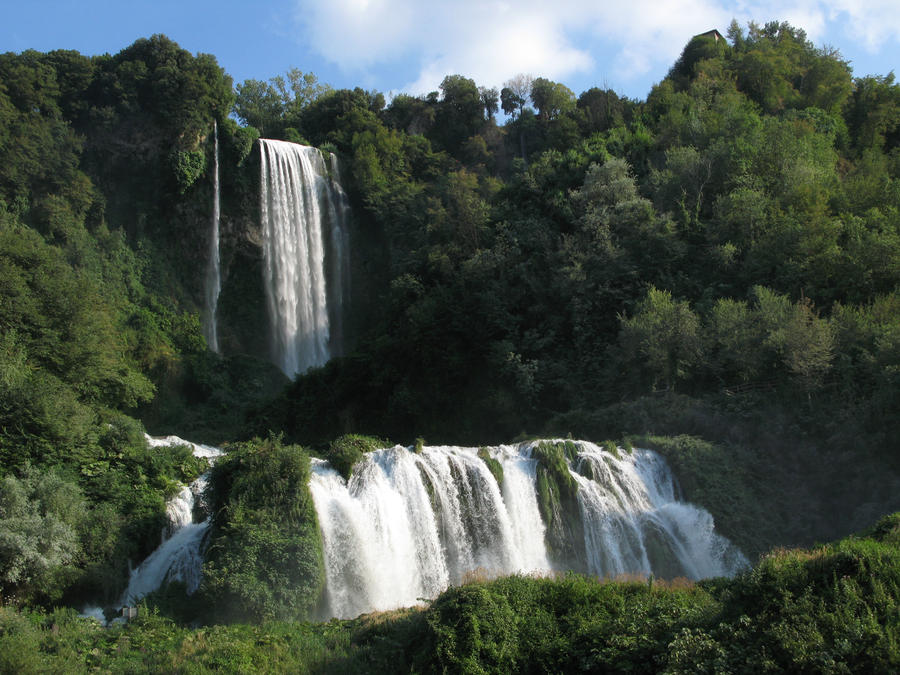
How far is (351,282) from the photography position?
49906mm

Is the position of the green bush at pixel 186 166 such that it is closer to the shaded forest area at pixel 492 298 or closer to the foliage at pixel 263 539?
the shaded forest area at pixel 492 298

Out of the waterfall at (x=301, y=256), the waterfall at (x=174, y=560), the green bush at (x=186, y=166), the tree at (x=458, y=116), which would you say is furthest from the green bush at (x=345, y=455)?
the tree at (x=458, y=116)

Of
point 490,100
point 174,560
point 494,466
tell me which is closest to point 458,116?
point 490,100

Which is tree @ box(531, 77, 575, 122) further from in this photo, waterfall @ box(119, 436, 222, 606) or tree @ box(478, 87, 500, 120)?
waterfall @ box(119, 436, 222, 606)

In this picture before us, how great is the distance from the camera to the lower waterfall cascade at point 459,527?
62.1ft

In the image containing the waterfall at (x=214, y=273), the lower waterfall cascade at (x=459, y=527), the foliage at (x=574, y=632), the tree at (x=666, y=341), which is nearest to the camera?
the foliage at (x=574, y=632)

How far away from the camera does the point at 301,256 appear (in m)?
47.0

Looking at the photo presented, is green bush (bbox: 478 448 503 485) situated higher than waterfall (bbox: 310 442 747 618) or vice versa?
green bush (bbox: 478 448 503 485)

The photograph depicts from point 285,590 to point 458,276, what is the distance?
24.2m

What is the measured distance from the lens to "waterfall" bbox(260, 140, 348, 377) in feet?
150

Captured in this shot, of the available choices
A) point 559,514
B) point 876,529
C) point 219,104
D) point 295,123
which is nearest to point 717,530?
point 559,514

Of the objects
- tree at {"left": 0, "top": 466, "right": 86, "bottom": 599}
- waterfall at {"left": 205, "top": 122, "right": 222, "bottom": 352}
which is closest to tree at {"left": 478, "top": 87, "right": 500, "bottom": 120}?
waterfall at {"left": 205, "top": 122, "right": 222, "bottom": 352}

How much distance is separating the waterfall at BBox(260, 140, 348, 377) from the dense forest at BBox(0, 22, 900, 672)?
48.8 inches

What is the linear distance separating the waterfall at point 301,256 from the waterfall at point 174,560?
2330 centimetres
